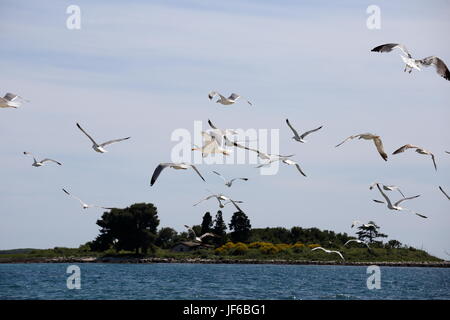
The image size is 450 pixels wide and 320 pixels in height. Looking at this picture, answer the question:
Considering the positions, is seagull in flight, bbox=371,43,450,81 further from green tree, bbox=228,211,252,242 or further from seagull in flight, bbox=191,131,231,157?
green tree, bbox=228,211,252,242

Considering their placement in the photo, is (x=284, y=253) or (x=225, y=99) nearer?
(x=225, y=99)

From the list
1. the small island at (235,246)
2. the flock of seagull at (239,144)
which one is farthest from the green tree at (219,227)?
the flock of seagull at (239,144)

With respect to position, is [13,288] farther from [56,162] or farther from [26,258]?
[26,258]

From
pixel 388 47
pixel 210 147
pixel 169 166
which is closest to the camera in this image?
pixel 169 166

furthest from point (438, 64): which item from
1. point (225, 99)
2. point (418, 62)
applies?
point (225, 99)

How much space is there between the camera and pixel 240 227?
415ft

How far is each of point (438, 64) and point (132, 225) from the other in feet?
309

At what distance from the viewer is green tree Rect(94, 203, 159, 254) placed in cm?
12100

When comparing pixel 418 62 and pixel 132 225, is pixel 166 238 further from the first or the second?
pixel 418 62

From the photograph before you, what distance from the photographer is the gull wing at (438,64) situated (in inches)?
1192

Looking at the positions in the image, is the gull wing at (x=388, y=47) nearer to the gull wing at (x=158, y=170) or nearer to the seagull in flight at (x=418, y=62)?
the seagull in flight at (x=418, y=62)

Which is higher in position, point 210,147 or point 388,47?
point 388,47
